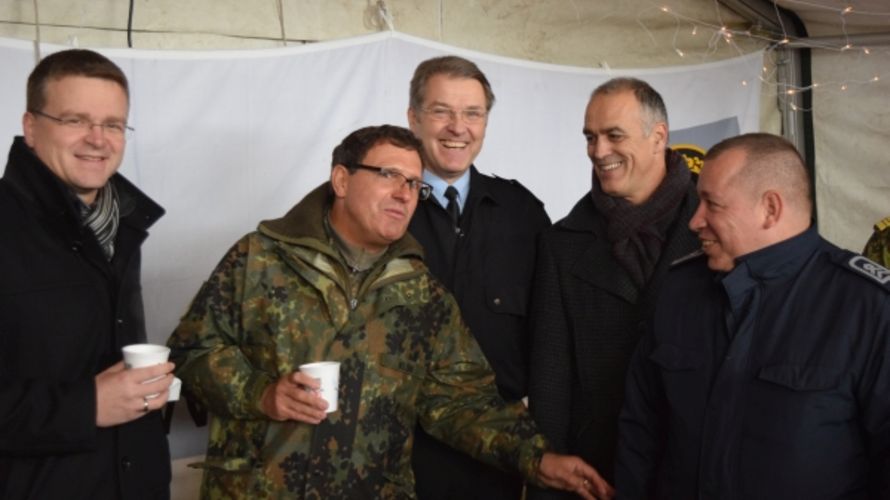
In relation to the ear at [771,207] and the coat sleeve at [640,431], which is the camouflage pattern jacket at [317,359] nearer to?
the coat sleeve at [640,431]

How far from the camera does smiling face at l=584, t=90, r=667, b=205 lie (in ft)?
8.75

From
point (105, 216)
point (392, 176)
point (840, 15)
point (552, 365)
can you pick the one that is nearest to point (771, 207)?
point (552, 365)

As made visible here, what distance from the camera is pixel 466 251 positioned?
9.70 ft

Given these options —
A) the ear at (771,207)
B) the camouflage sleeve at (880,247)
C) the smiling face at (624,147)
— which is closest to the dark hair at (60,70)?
the smiling face at (624,147)

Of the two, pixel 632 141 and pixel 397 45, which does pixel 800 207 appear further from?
pixel 397 45

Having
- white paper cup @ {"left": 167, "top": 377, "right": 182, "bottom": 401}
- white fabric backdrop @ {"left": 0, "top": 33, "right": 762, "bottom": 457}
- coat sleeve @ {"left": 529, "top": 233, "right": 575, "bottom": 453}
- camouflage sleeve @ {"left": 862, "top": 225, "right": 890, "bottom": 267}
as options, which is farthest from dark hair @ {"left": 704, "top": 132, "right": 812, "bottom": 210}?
white fabric backdrop @ {"left": 0, "top": 33, "right": 762, "bottom": 457}

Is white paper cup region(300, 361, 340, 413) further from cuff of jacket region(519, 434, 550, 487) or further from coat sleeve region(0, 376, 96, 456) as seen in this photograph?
cuff of jacket region(519, 434, 550, 487)

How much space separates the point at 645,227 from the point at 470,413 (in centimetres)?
69

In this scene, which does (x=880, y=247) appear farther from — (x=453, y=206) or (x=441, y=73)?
(x=441, y=73)

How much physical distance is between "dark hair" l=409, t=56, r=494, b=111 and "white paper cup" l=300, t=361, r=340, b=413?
3.41 ft

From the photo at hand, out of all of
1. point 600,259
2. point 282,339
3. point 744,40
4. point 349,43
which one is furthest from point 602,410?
point 744,40

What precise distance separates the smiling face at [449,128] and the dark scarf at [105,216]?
0.94 meters

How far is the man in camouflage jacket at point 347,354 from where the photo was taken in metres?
2.45

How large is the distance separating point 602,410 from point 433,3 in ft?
6.94
